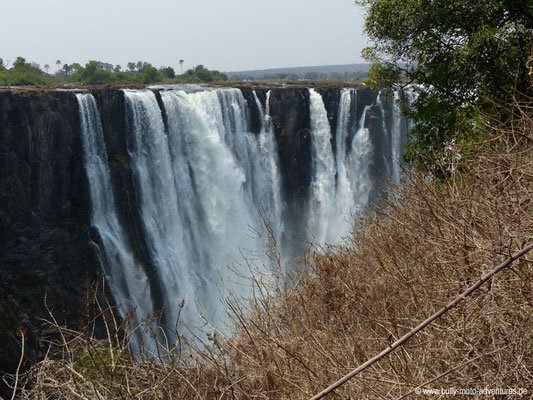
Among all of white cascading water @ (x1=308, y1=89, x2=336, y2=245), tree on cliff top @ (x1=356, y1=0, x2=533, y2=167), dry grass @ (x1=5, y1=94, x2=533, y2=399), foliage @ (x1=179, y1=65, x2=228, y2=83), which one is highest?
foliage @ (x1=179, y1=65, x2=228, y2=83)

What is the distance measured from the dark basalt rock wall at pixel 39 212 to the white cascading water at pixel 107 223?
356 mm

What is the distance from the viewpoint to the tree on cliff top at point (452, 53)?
883cm

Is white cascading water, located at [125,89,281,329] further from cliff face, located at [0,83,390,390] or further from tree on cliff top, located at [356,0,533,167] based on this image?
tree on cliff top, located at [356,0,533,167]

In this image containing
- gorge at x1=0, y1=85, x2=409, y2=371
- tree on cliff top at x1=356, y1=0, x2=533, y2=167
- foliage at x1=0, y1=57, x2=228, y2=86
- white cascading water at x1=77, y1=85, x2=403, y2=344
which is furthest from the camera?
foliage at x1=0, y1=57, x2=228, y2=86

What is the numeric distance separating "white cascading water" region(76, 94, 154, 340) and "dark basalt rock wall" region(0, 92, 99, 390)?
14.0 inches

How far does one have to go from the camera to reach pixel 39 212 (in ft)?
Answer: 62.8

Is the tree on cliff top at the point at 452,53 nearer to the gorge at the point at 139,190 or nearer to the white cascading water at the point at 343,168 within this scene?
the gorge at the point at 139,190

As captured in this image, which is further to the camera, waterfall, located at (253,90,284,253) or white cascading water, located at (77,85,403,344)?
waterfall, located at (253,90,284,253)

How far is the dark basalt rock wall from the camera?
18141 mm

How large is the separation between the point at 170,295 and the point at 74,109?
950 centimetres

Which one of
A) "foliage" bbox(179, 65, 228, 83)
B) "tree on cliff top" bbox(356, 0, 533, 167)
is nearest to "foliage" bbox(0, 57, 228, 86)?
"foliage" bbox(179, 65, 228, 83)

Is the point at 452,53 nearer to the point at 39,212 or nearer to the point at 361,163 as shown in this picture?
the point at 39,212

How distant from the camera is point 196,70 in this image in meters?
75.4

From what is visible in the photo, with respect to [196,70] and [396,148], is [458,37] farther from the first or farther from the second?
[196,70]
